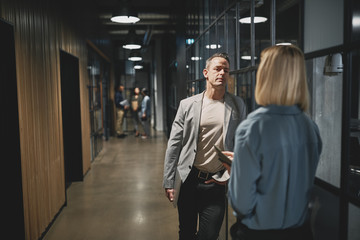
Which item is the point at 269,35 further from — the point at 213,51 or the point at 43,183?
the point at 43,183

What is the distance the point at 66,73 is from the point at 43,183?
2.50 meters

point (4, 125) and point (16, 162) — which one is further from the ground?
point (4, 125)

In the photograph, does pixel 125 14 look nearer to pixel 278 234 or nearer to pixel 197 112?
pixel 197 112

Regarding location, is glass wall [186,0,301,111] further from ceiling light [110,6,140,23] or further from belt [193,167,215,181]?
ceiling light [110,6,140,23]

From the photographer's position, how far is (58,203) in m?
4.04

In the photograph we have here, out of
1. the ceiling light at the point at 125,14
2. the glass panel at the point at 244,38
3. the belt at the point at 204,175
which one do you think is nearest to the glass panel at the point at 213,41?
the glass panel at the point at 244,38

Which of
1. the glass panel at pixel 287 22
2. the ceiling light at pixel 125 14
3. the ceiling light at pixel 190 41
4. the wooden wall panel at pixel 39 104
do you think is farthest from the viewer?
the ceiling light at pixel 190 41

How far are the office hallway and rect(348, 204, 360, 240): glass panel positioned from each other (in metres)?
2.24

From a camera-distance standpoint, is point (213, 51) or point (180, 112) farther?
point (213, 51)

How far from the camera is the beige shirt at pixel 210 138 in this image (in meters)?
2.25

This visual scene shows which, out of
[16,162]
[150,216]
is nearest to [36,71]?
[16,162]

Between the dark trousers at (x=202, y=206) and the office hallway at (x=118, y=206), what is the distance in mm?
1073

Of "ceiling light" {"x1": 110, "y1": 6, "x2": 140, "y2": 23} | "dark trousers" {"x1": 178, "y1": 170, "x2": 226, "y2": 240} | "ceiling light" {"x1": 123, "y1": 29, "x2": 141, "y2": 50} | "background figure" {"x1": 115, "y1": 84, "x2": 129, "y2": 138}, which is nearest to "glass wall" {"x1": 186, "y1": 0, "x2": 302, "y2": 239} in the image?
"dark trousers" {"x1": 178, "y1": 170, "x2": 226, "y2": 240}

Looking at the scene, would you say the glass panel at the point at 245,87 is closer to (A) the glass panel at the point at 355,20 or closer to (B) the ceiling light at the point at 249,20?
(B) the ceiling light at the point at 249,20
